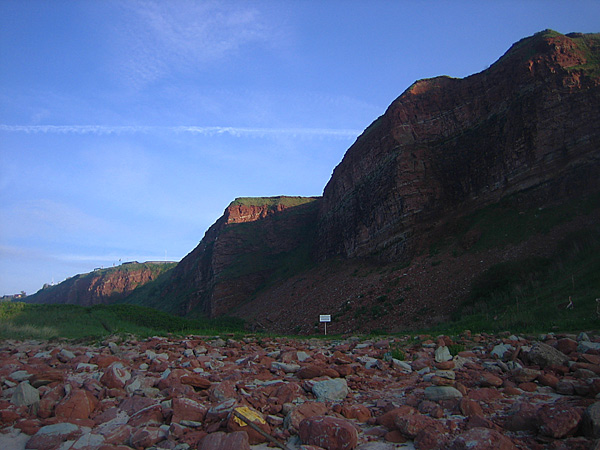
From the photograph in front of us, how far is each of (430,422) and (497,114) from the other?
31.1 meters

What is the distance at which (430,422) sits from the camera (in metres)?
3.57

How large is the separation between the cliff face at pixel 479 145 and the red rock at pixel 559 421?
2373 centimetres

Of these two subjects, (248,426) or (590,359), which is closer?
(248,426)

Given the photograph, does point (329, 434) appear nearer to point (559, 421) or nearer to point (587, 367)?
point (559, 421)

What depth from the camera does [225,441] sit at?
3.35 metres

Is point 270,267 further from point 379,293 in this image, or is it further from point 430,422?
point 430,422

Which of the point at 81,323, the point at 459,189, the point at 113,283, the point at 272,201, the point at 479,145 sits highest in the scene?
the point at 272,201

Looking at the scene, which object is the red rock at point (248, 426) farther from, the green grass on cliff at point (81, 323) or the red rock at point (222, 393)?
the green grass on cliff at point (81, 323)

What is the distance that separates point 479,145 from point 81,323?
3136 centimetres

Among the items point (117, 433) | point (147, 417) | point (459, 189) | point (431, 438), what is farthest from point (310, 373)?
point (459, 189)

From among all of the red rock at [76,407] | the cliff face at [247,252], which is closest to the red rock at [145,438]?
the red rock at [76,407]

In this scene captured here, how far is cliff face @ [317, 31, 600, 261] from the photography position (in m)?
23.5

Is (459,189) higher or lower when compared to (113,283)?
Answer: higher

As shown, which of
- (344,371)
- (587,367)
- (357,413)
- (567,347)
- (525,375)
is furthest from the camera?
(567,347)
